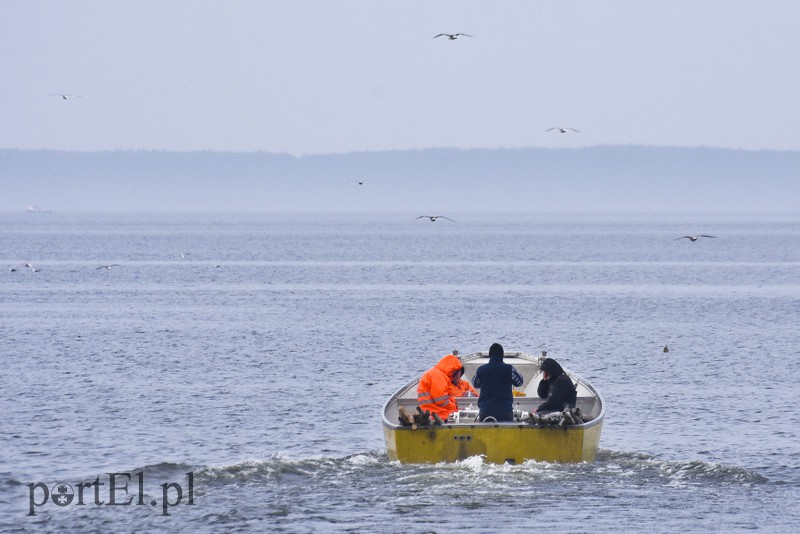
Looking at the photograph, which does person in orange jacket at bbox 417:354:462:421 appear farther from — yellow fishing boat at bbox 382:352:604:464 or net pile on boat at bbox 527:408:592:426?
net pile on boat at bbox 527:408:592:426

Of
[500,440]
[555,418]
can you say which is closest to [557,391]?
[555,418]

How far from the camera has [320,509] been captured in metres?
19.5

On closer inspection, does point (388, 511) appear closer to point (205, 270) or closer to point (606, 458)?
point (606, 458)

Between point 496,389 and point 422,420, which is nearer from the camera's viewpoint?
point 422,420

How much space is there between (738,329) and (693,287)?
32883 mm

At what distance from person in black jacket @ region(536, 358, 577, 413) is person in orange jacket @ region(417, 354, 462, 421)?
1.73 metres

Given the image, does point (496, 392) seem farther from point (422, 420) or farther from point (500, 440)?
point (422, 420)

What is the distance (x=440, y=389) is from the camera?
74.2ft

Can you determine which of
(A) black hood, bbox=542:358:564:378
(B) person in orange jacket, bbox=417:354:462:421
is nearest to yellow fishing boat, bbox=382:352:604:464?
(B) person in orange jacket, bbox=417:354:462:421

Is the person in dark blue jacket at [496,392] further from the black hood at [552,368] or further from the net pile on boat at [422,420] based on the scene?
the net pile on boat at [422,420]

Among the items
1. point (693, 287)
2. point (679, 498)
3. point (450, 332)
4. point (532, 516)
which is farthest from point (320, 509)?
point (693, 287)

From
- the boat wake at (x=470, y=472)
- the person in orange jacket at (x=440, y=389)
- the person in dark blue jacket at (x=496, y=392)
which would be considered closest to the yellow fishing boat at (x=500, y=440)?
the boat wake at (x=470, y=472)

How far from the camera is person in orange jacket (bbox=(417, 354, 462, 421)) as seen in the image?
74.2ft

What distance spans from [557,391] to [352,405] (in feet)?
34.2
